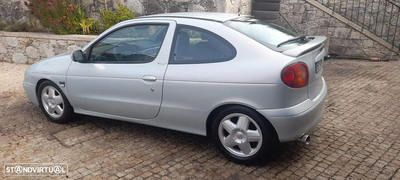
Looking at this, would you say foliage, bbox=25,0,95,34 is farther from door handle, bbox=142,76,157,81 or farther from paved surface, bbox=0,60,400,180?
door handle, bbox=142,76,157,81

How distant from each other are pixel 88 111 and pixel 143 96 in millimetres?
1035

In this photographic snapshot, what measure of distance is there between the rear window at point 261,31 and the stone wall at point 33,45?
505 cm

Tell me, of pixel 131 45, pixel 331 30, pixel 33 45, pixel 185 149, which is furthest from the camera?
pixel 331 30

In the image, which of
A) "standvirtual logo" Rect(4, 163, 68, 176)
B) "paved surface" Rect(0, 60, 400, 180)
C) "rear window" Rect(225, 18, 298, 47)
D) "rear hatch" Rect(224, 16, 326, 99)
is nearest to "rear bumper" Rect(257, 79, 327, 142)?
"rear hatch" Rect(224, 16, 326, 99)

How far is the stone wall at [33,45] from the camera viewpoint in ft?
27.1

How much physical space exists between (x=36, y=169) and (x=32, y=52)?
608 centimetres

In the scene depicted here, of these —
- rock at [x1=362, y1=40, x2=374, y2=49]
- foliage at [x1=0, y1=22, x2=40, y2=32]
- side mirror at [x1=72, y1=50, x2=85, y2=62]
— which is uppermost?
side mirror at [x1=72, y1=50, x2=85, y2=62]

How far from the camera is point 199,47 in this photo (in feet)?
12.3

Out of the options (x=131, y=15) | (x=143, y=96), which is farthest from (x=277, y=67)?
(x=131, y=15)

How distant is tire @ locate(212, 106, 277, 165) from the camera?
3395 mm

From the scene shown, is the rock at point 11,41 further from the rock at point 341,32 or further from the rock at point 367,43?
the rock at point 367,43

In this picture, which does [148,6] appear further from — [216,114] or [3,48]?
[216,114]

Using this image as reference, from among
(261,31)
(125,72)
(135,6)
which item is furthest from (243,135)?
(135,6)

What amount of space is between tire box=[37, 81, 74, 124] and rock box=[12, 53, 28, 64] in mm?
4720
